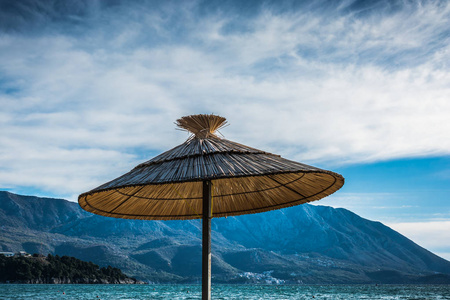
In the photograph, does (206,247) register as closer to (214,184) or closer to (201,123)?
(214,184)

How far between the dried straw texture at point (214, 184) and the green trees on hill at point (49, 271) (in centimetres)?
9016

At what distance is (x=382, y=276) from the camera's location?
640ft

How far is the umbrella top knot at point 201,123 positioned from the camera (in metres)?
4.32

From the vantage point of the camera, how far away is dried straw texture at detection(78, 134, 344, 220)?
331 centimetres

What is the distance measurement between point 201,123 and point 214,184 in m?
0.79

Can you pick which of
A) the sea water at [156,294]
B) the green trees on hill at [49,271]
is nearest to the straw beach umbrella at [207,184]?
the sea water at [156,294]

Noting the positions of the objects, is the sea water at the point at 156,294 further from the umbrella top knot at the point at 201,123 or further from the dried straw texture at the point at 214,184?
the umbrella top knot at the point at 201,123

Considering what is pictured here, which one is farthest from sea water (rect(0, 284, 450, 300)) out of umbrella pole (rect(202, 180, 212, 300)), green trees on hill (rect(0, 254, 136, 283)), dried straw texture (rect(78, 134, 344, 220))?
umbrella pole (rect(202, 180, 212, 300))

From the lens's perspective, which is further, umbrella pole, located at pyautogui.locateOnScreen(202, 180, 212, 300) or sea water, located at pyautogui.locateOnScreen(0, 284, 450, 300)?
sea water, located at pyautogui.locateOnScreen(0, 284, 450, 300)

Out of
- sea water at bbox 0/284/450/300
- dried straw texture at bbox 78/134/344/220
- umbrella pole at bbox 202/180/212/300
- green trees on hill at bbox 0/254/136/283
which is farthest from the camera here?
green trees on hill at bbox 0/254/136/283

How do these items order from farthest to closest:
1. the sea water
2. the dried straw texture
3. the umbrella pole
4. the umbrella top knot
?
the sea water
the umbrella top knot
the umbrella pole
the dried straw texture

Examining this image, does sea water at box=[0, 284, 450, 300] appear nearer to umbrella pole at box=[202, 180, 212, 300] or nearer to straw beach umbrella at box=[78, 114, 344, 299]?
straw beach umbrella at box=[78, 114, 344, 299]

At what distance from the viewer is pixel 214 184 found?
480 cm

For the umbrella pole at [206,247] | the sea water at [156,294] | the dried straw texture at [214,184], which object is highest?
the dried straw texture at [214,184]
